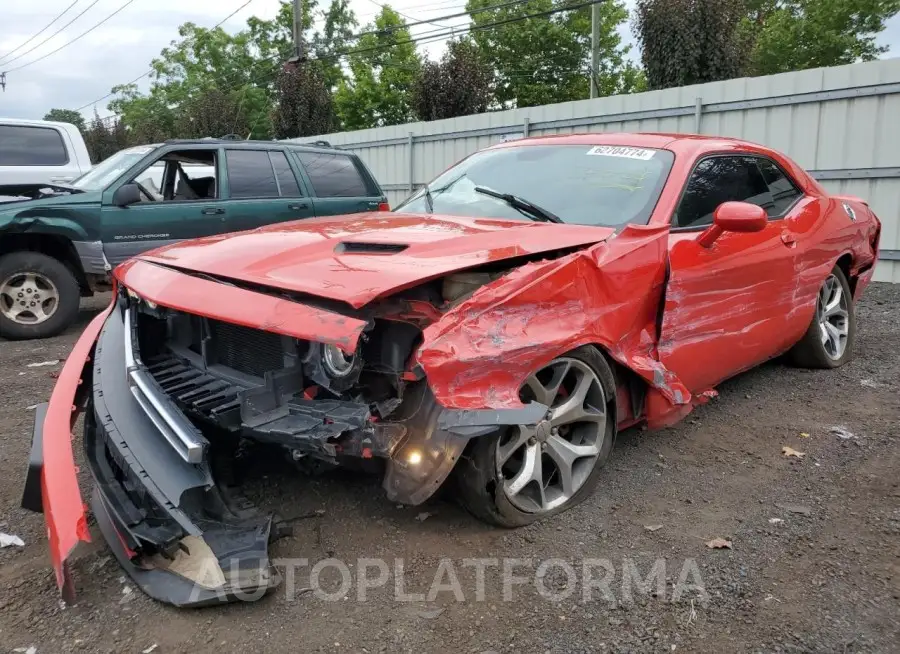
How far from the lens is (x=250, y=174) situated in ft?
22.8

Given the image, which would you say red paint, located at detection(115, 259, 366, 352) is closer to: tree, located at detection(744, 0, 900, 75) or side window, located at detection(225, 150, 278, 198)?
side window, located at detection(225, 150, 278, 198)

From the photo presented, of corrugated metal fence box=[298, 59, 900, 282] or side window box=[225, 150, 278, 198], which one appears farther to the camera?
corrugated metal fence box=[298, 59, 900, 282]

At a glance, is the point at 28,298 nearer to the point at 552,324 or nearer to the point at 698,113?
the point at 552,324

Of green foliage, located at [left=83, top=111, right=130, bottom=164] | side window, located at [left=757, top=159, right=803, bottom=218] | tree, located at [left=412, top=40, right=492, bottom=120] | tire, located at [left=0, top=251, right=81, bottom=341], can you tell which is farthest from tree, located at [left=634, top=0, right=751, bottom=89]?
green foliage, located at [left=83, top=111, right=130, bottom=164]

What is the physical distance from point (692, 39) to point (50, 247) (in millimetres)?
10411

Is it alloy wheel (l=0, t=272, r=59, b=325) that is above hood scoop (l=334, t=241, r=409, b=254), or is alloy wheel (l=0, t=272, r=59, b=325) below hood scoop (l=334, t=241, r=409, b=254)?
below

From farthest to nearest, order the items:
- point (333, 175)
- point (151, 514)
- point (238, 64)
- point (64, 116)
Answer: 1. point (64, 116)
2. point (238, 64)
3. point (333, 175)
4. point (151, 514)

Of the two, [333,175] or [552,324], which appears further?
[333,175]

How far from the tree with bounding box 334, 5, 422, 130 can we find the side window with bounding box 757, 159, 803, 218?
34.2 m

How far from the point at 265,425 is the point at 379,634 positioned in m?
0.80

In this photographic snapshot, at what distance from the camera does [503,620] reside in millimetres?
2160

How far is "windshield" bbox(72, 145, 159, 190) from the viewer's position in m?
6.39

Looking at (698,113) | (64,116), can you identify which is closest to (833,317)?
(698,113)

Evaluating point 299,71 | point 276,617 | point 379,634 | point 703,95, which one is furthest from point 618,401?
point 299,71
